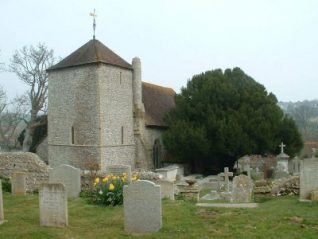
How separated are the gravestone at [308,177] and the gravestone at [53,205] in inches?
257

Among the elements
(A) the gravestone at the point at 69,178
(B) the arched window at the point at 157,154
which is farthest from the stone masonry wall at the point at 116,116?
(A) the gravestone at the point at 69,178

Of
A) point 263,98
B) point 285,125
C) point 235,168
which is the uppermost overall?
point 263,98

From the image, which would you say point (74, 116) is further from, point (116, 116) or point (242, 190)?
point (242, 190)

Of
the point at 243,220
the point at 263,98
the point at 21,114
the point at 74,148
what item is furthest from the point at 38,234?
the point at 21,114

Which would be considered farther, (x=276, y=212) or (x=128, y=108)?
(x=128, y=108)

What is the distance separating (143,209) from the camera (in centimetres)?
852

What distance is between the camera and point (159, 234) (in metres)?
8.22

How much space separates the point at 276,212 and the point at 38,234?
17.8 ft

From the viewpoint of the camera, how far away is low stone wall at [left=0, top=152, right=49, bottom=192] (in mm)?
16969

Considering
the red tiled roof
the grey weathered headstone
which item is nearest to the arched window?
the red tiled roof

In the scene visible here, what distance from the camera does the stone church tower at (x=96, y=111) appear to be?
2531cm

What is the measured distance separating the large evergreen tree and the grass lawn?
16931 millimetres

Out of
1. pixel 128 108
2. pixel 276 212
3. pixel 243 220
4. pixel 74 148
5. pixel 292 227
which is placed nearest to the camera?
pixel 292 227

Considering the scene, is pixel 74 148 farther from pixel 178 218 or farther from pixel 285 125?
pixel 178 218
